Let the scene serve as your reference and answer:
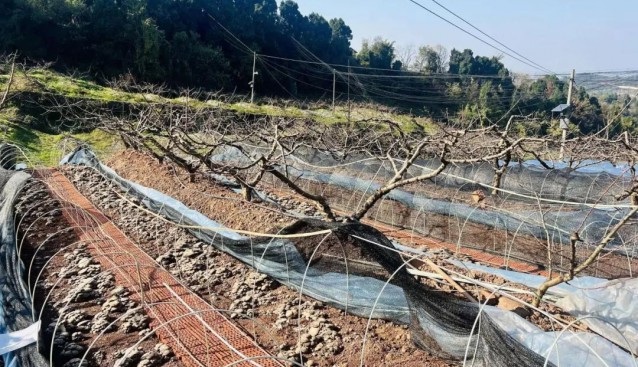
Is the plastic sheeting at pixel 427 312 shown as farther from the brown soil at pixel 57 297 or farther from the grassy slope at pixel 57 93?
the grassy slope at pixel 57 93

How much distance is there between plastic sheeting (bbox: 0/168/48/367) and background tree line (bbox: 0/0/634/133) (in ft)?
40.2

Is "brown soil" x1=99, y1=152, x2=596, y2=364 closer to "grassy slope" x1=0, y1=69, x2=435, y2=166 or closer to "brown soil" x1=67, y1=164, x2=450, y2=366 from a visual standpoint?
"brown soil" x1=67, y1=164, x2=450, y2=366

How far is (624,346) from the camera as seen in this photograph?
4590 mm

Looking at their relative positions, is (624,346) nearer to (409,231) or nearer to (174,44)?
(409,231)

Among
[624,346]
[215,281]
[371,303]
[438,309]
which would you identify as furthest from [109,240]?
[624,346]

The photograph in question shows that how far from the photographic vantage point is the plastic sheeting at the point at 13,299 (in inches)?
167

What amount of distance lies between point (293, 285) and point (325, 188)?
6600mm

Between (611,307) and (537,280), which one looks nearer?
(611,307)

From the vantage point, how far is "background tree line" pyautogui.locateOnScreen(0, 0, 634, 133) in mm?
27469

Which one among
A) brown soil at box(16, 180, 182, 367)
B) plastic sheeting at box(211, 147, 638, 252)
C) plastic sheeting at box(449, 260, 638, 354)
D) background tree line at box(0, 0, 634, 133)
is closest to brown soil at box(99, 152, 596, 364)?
plastic sheeting at box(211, 147, 638, 252)

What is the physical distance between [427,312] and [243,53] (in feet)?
118

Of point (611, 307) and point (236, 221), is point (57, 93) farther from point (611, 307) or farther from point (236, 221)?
point (611, 307)

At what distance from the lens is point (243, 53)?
123 ft

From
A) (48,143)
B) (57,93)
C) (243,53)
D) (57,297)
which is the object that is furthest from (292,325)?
(243,53)
